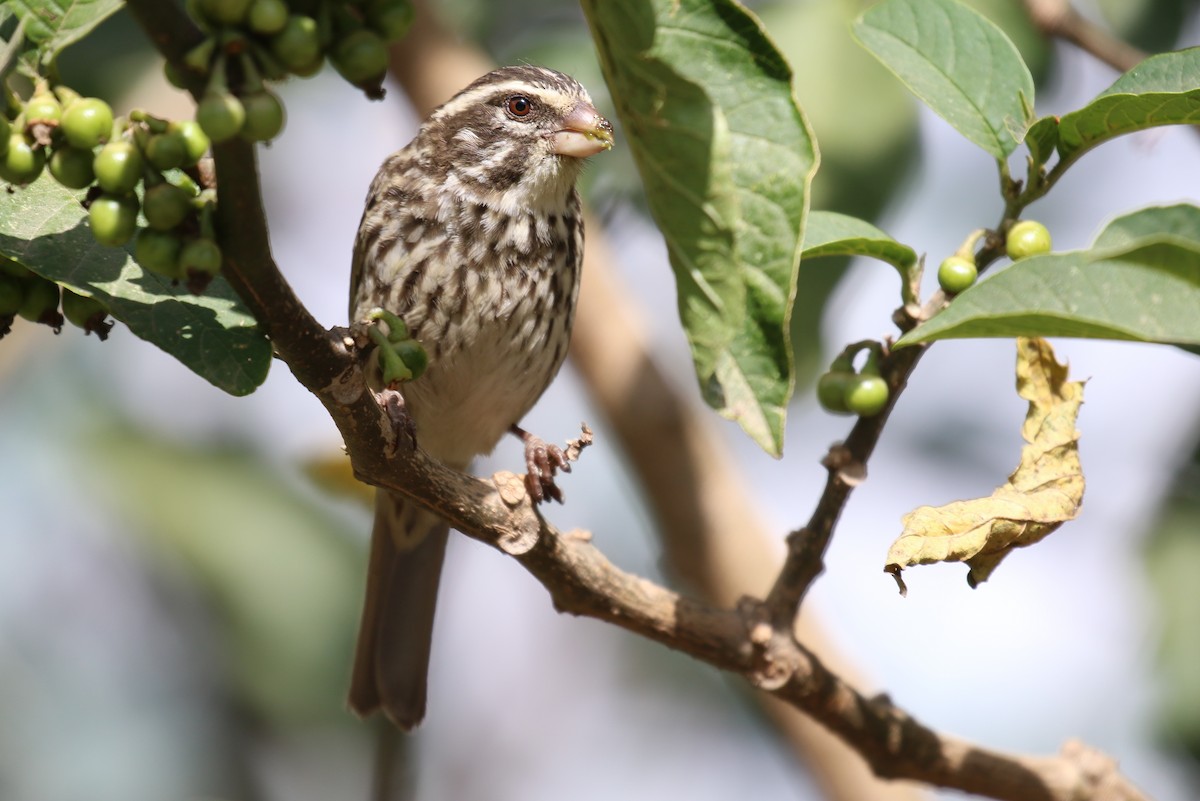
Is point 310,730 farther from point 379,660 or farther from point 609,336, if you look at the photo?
point 609,336

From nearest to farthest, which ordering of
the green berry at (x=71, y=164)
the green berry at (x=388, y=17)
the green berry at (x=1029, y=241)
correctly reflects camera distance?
the green berry at (x=388, y=17)
the green berry at (x=71, y=164)
the green berry at (x=1029, y=241)

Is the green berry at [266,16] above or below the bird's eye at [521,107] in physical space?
below

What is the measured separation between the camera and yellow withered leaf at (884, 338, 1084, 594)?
2.01m

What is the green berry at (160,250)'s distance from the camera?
1.51 metres

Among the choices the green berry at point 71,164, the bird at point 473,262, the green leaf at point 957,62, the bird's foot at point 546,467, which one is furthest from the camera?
the bird at point 473,262

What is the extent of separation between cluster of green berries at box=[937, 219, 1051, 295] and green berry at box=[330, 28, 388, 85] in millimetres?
1019

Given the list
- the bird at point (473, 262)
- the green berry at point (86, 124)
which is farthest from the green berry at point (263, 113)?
the bird at point (473, 262)

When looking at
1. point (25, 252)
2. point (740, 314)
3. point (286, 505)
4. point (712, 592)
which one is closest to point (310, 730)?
point (286, 505)

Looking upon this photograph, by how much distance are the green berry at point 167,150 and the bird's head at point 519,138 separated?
7.23 ft

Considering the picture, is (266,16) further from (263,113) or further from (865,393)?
(865,393)

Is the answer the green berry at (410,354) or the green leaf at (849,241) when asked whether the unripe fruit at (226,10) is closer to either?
the green berry at (410,354)

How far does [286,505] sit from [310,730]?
0.81 meters

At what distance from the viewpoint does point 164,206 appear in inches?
59.3

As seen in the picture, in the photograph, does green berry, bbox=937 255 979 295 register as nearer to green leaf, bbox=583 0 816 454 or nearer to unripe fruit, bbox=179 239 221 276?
green leaf, bbox=583 0 816 454
